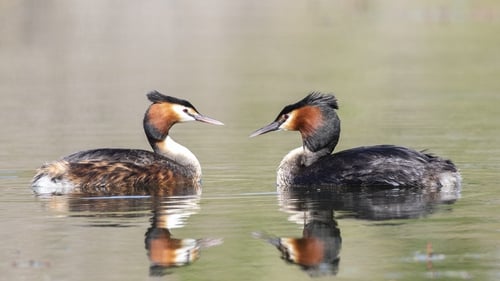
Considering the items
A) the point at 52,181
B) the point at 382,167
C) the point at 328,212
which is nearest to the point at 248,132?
the point at 52,181

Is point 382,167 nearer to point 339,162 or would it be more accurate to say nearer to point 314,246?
point 339,162

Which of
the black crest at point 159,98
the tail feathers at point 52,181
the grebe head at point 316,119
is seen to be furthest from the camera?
the black crest at point 159,98

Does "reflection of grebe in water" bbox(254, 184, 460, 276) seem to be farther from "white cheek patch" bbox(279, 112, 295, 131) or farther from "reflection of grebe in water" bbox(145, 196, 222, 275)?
"white cheek patch" bbox(279, 112, 295, 131)

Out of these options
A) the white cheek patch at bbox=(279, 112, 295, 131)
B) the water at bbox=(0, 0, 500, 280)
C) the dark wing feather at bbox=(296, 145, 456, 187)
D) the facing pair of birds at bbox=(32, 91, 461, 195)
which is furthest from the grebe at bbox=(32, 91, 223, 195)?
the dark wing feather at bbox=(296, 145, 456, 187)

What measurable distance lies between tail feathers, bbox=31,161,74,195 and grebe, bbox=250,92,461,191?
2.28 meters

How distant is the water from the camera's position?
9320 mm

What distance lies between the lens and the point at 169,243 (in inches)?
391

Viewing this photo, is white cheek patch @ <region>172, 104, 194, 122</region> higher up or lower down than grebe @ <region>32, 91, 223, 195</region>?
higher up

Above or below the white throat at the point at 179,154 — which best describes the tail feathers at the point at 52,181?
below

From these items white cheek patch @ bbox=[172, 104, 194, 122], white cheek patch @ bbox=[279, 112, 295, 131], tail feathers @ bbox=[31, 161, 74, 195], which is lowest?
tail feathers @ bbox=[31, 161, 74, 195]

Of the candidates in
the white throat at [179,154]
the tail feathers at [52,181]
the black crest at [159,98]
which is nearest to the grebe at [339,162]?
the white throat at [179,154]

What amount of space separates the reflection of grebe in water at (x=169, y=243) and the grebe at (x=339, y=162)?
1743mm

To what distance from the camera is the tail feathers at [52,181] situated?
42.8 ft

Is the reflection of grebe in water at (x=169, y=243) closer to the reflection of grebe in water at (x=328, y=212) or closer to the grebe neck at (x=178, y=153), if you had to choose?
the reflection of grebe in water at (x=328, y=212)
